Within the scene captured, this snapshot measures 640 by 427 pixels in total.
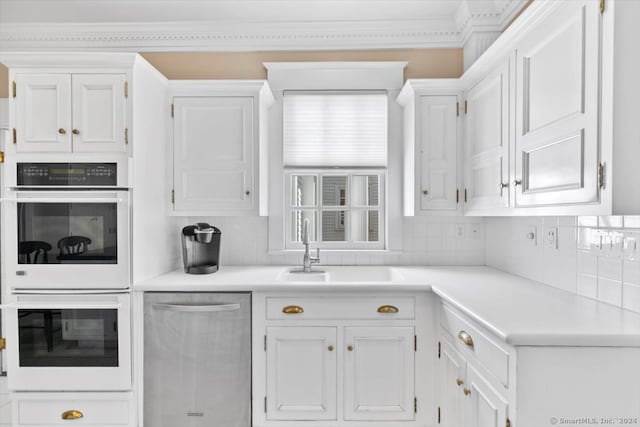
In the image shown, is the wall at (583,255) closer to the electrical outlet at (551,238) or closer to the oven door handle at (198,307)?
the electrical outlet at (551,238)

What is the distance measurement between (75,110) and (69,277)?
0.95m

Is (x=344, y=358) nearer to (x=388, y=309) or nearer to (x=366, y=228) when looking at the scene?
(x=388, y=309)

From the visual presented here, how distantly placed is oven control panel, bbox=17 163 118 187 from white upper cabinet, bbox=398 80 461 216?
1.90 meters

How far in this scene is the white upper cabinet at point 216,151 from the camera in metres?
2.59

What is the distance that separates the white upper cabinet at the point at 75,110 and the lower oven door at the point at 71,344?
887mm

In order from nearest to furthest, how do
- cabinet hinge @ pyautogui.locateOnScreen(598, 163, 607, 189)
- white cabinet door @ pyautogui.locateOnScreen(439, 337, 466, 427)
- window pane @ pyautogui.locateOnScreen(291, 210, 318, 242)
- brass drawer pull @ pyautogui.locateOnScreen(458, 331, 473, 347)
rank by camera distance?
cabinet hinge @ pyautogui.locateOnScreen(598, 163, 607, 189) → brass drawer pull @ pyautogui.locateOnScreen(458, 331, 473, 347) → white cabinet door @ pyautogui.locateOnScreen(439, 337, 466, 427) → window pane @ pyautogui.locateOnScreen(291, 210, 318, 242)

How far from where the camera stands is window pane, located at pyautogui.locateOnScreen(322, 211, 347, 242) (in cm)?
305

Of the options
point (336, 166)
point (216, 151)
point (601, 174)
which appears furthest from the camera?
point (336, 166)

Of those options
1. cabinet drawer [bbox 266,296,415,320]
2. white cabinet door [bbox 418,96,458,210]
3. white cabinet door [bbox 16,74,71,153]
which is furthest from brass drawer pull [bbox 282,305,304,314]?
white cabinet door [bbox 16,74,71,153]

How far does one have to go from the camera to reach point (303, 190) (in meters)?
3.05

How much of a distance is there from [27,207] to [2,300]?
138 cm

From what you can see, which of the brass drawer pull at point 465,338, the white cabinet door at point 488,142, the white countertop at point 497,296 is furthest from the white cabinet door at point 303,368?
the white cabinet door at point 488,142

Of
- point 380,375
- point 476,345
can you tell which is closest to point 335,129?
point 380,375

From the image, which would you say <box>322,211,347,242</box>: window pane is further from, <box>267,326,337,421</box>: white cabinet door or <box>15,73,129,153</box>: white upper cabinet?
<box>15,73,129,153</box>: white upper cabinet
